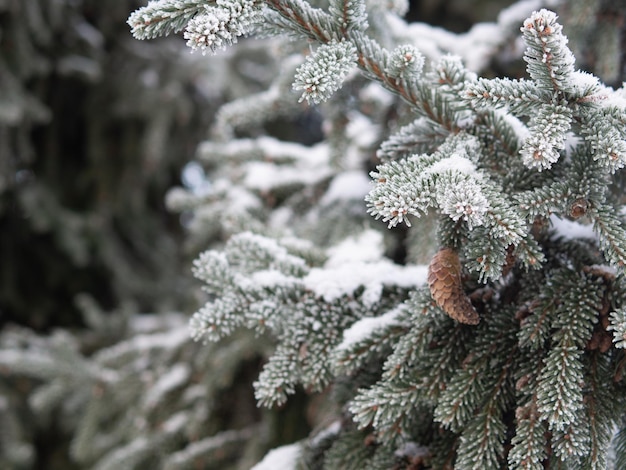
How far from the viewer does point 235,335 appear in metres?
1.46

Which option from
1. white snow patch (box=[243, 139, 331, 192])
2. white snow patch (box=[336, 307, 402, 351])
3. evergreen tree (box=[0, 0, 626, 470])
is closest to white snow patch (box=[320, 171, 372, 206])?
white snow patch (box=[243, 139, 331, 192])

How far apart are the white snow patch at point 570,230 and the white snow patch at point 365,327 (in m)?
0.26

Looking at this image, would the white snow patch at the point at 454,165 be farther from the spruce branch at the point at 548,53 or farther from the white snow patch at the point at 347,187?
the white snow patch at the point at 347,187

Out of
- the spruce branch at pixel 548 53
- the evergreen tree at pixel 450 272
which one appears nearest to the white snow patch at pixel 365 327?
the evergreen tree at pixel 450 272

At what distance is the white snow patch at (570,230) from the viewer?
823 mm

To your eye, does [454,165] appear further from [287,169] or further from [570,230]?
[287,169]

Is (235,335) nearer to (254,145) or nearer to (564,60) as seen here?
(254,145)

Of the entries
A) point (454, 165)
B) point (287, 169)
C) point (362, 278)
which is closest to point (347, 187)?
point (287, 169)

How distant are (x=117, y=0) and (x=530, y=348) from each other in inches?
112

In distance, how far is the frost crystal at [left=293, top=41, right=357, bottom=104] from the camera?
25.1 inches

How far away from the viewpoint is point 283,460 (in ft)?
3.20

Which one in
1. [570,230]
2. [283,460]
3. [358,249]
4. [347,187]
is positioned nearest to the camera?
[570,230]

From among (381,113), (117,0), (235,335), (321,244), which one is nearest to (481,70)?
(381,113)

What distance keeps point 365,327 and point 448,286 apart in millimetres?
207
